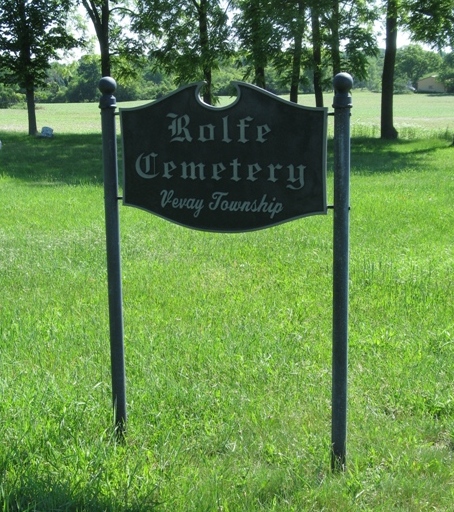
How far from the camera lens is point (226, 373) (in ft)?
14.7

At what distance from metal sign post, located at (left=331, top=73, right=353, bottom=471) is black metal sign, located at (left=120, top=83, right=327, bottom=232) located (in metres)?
0.09

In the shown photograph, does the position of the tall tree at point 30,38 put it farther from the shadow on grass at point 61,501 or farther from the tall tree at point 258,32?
the shadow on grass at point 61,501

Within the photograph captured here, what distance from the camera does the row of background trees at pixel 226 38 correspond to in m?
23.9

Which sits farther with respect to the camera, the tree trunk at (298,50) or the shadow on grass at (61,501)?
the tree trunk at (298,50)

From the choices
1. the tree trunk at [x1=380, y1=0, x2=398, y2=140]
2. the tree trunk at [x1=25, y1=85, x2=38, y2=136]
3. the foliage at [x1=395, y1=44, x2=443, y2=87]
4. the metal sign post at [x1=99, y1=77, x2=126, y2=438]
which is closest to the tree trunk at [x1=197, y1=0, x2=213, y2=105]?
the tree trunk at [x1=380, y1=0, x2=398, y2=140]

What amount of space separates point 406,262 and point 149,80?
8505 centimetres

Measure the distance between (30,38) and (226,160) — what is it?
30641mm

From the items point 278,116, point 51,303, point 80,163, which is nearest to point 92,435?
point 278,116

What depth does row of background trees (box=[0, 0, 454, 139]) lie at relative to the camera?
2391 cm

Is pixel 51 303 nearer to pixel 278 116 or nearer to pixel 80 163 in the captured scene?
pixel 278 116

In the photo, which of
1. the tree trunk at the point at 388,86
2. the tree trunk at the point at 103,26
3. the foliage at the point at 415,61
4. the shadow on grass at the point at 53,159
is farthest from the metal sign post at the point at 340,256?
the foliage at the point at 415,61

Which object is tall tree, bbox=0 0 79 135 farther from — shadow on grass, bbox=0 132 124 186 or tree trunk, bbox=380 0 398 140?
tree trunk, bbox=380 0 398 140

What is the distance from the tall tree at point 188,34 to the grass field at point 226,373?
64.1 feet

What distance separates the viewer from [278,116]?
127 inches
